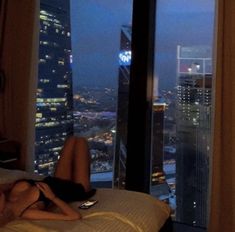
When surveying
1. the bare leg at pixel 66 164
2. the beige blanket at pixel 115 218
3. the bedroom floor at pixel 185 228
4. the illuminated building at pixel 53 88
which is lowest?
the bedroom floor at pixel 185 228

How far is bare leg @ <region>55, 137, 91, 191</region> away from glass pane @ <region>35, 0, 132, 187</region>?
1080 millimetres

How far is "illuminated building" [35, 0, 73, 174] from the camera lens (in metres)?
3.78

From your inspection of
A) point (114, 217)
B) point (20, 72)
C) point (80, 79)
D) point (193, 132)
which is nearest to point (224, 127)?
point (193, 132)

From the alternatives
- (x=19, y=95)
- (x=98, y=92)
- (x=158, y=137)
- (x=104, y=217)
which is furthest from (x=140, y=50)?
(x=104, y=217)

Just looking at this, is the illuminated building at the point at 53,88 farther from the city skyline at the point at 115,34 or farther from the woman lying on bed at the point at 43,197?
the woman lying on bed at the point at 43,197

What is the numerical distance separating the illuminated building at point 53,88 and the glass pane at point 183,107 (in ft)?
3.19

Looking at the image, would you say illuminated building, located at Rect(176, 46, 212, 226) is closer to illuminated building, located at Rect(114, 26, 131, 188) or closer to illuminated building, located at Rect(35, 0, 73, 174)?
illuminated building, located at Rect(114, 26, 131, 188)

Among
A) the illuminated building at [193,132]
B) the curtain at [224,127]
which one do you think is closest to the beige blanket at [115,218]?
the curtain at [224,127]

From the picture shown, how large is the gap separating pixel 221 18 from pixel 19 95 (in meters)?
2.00

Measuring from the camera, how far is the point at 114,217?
1.71 m

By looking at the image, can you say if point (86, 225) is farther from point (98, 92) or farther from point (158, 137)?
point (98, 92)

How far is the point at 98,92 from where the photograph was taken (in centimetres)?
368

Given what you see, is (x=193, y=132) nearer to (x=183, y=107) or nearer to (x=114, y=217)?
(x=183, y=107)

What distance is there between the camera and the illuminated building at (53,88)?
378cm
